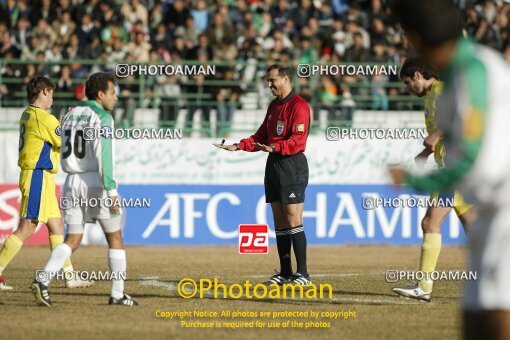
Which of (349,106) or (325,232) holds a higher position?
(349,106)

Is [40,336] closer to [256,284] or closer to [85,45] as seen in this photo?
[256,284]

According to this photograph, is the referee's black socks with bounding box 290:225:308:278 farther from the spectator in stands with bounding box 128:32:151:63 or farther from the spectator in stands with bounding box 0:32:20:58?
the spectator in stands with bounding box 0:32:20:58

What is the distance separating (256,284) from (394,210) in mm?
7685

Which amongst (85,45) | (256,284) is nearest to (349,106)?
(85,45)

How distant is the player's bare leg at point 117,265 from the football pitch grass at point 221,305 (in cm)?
15

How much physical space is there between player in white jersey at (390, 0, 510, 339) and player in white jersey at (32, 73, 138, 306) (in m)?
5.80

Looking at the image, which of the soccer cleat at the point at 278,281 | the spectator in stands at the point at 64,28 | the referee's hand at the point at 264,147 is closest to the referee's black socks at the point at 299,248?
the soccer cleat at the point at 278,281

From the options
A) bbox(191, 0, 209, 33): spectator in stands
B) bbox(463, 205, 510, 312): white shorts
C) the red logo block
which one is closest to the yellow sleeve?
the red logo block

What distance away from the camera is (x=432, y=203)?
10898 mm

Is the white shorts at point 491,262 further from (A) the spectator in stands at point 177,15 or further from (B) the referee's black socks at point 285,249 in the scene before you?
(A) the spectator in stands at point 177,15

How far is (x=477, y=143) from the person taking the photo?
4.42 metres

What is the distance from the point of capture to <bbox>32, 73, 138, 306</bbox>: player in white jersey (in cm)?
1009

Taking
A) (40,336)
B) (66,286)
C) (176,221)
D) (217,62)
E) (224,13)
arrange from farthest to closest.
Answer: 1. (224,13)
2. (217,62)
3. (176,221)
4. (66,286)
5. (40,336)

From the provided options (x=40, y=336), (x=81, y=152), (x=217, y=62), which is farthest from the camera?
(x=217, y=62)
